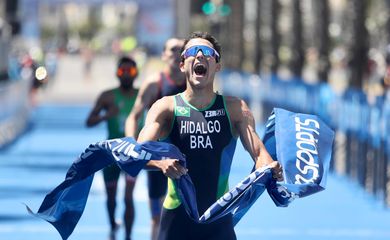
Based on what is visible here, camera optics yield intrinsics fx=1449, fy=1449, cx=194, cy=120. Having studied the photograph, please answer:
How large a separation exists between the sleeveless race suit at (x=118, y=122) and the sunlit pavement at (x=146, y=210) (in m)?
1.65

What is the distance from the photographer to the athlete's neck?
9.34 m

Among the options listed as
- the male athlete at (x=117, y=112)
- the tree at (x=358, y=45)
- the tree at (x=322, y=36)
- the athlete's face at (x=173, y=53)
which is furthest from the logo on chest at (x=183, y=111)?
the tree at (x=322, y=36)

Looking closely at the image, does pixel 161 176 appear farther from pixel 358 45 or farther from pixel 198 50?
pixel 358 45


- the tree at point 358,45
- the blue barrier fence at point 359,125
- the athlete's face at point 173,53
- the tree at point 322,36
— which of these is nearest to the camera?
the athlete's face at point 173,53

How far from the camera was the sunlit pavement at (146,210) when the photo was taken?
17.6 m

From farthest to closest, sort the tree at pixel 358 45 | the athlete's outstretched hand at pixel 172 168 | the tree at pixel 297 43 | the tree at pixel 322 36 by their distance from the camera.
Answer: the tree at pixel 297 43, the tree at pixel 322 36, the tree at pixel 358 45, the athlete's outstretched hand at pixel 172 168

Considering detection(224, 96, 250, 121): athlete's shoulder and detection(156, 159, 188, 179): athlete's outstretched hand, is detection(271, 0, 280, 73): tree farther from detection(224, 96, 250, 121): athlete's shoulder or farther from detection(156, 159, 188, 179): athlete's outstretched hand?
detection(156, 159, 188, 179): athlete's outstretched hand

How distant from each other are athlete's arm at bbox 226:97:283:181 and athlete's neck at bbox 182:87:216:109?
0.14 metres

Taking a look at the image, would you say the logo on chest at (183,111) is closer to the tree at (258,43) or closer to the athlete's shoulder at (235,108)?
the athlete's shoulder at (235,108)

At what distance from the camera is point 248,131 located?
30.8 ft

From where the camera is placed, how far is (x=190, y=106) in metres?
9.39

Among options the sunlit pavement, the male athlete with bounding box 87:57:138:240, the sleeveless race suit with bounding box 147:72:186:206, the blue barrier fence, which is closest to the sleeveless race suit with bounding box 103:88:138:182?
the male athlete with bounding box 87:57:138:240

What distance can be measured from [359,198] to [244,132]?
13.0 meters

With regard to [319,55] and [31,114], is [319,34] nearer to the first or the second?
[319,55]
